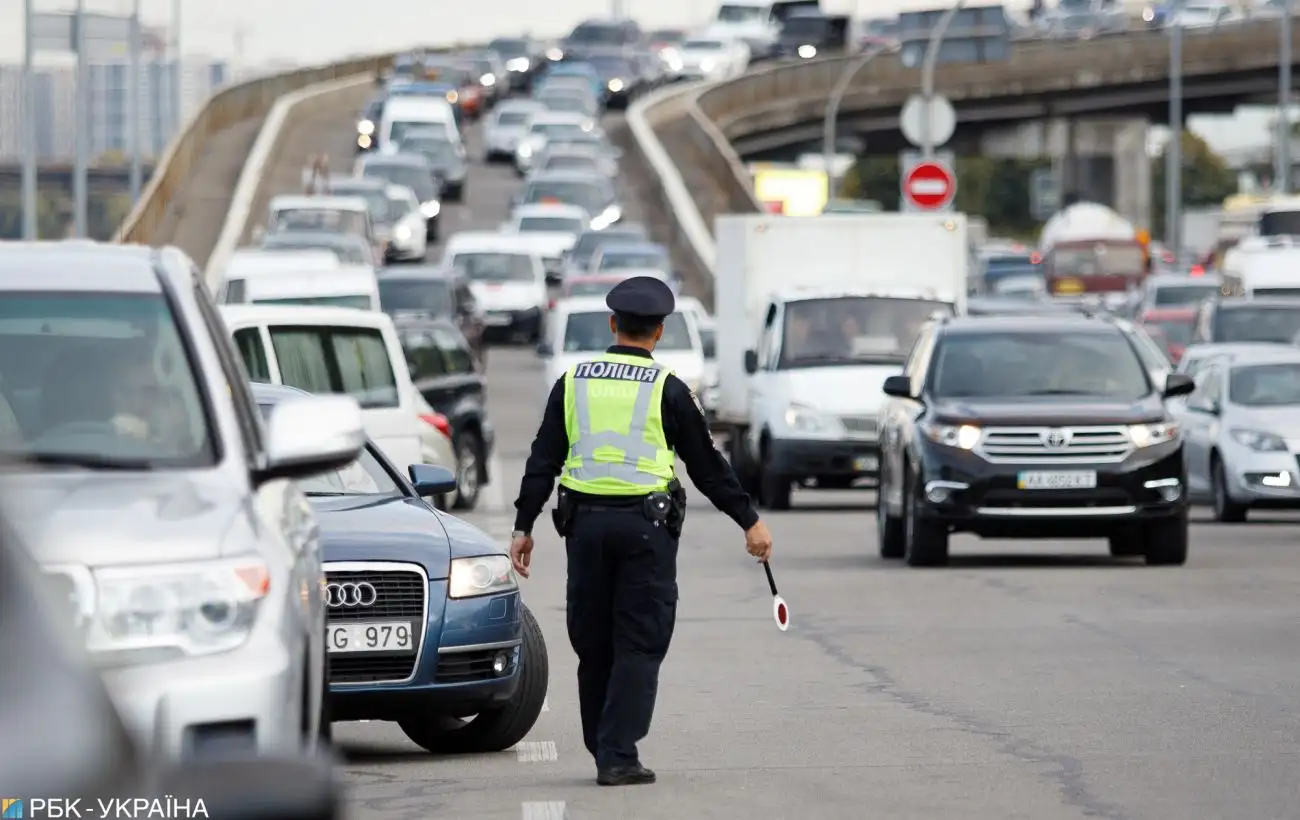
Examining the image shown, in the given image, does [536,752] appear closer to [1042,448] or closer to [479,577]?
[479,577]

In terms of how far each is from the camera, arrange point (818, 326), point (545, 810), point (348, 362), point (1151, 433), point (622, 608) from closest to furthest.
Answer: point (545, 810) < point (622, 608) < point (1151, 433) < point (348, 362) < point (818, 326)

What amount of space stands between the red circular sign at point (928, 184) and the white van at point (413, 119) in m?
35.3

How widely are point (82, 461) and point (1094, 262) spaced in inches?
2736

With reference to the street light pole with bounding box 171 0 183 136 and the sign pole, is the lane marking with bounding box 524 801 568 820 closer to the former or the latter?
the sign pole

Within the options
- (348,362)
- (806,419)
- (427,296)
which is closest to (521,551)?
(348,362)

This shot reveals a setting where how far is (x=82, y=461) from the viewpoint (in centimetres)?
646

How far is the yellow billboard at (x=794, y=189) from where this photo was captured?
3374 inches

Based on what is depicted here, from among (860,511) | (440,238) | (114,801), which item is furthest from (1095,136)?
(114,801)

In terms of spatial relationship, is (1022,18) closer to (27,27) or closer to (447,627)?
(27,27)

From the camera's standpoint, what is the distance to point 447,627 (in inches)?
410

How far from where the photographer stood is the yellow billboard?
8569 centimetres

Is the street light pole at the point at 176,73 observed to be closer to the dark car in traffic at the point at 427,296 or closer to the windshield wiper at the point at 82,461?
the dark car in traffic at the point at 427,296

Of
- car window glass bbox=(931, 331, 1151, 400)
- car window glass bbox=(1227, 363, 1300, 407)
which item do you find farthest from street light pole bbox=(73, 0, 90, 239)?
car window glass bbox=(931, 331, 1151, 400)

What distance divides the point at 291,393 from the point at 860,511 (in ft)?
54.0
